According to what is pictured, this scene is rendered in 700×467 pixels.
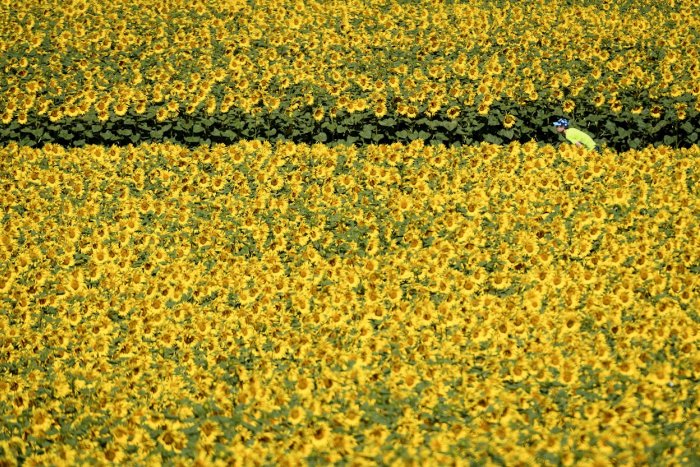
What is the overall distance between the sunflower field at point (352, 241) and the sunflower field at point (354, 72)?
45mm

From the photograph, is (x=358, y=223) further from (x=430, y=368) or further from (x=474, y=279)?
(x=430, y=368)

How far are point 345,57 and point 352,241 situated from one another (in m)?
4.78

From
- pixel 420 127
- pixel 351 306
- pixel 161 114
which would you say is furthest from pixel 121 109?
pixel 351 306

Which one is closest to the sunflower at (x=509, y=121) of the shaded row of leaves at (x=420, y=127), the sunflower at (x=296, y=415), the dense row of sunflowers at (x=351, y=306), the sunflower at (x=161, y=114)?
the shaded row of leaves at (x=420, y=127)

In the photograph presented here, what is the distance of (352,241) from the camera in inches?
287

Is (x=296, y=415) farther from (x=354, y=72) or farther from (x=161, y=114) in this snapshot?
(x=354, y=72)

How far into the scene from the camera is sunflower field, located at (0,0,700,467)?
5.38m

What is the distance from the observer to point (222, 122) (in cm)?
1055

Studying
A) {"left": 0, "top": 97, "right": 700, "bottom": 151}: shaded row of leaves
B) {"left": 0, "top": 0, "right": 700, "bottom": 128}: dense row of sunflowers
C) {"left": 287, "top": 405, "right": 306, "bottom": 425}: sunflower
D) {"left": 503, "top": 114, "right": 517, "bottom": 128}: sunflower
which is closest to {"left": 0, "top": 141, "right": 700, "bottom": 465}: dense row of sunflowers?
{"left": 287, "top": 405, "right": 306, "bottom": 425}: sunflower

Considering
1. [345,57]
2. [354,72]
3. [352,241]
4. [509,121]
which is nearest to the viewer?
[352,241]

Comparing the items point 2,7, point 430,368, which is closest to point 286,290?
point 430,368

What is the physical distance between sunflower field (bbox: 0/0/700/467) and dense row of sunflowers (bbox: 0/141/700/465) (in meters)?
0.03

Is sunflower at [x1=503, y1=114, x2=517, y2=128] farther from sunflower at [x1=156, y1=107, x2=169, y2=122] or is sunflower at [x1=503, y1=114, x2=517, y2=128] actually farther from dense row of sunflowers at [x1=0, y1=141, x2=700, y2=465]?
sunflower at [x1=156, y1=107, x2=169, y2=122]

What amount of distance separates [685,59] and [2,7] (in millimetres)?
10979
